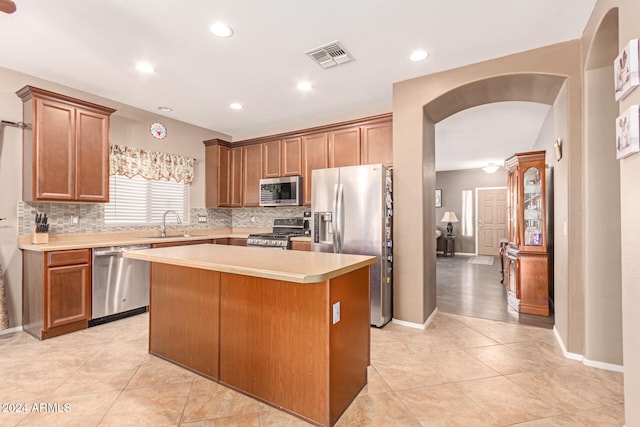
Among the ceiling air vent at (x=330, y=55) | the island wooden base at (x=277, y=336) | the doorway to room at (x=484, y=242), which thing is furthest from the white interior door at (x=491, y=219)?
the island wooden base at (x=277, y=336)

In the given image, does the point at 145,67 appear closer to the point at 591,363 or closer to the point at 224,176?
the point at 224,176

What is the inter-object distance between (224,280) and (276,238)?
90.5 inches

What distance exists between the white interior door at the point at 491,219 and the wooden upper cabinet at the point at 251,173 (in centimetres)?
704

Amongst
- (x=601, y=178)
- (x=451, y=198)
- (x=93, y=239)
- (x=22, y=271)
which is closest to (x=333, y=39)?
(x=601, y=178)

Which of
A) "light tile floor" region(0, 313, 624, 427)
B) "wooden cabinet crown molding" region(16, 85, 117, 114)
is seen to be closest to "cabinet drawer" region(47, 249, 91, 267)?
"light tile floor" region(0, 313, 624, 427)

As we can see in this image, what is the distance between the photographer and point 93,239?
381cm

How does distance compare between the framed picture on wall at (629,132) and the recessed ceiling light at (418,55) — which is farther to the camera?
the recessed ceiling light at (418,55)

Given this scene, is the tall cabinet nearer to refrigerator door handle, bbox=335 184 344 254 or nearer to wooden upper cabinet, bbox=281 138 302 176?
refrigerator door handle, bbox=335 184 344 254

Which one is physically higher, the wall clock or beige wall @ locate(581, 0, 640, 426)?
the wall clock

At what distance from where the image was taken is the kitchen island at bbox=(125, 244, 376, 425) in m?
1.74

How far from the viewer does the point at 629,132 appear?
1.47 meters

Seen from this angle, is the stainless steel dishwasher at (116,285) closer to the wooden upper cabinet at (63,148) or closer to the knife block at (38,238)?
the knife block at (38,238)

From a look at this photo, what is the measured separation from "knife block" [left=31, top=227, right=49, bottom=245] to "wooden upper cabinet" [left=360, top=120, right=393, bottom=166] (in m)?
3.69

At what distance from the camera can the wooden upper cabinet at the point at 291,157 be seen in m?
4.73
